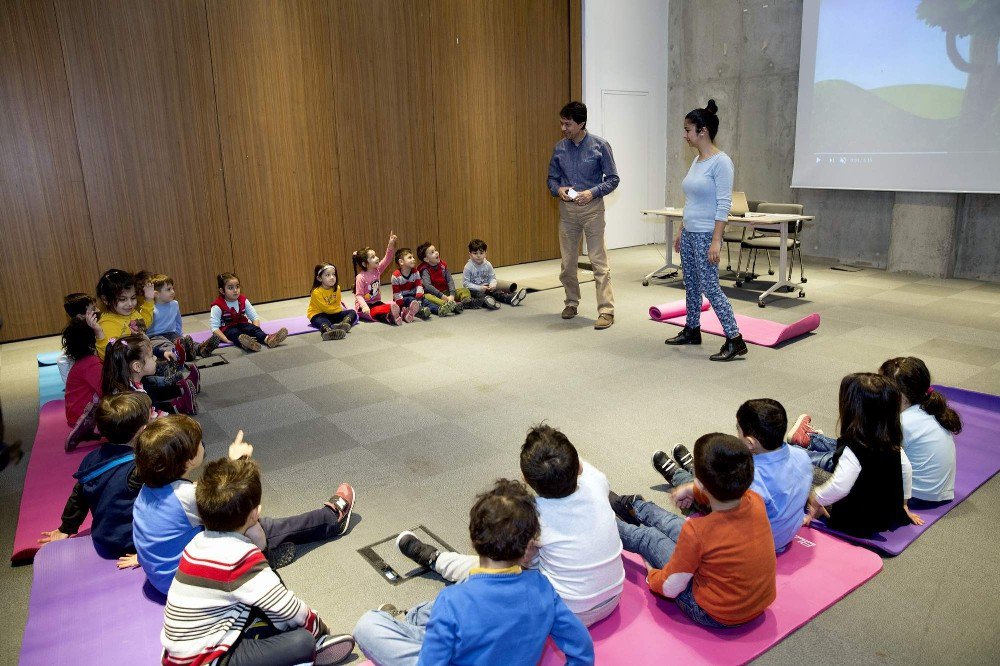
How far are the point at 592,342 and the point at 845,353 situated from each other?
174 centimetres

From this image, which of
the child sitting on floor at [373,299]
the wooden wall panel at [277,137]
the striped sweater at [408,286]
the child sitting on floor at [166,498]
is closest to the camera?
the child sitting on floor at [166,498]

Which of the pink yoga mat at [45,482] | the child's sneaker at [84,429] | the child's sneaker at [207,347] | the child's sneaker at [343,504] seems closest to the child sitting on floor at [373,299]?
the child's sneaker at [207,347]

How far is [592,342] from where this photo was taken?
17.0 ft

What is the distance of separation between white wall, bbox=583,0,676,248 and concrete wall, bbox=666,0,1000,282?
210 mm

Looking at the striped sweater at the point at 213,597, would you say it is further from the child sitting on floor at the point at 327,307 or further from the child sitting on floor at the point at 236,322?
the child sitting on floor at the point at 327,307

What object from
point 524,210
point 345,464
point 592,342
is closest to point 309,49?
point 524,210

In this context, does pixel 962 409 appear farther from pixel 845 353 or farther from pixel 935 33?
pixel 935 33

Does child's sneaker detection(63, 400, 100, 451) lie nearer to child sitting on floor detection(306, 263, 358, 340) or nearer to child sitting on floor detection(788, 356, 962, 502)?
child sitting on floor detection(306, 263, 358, 340)

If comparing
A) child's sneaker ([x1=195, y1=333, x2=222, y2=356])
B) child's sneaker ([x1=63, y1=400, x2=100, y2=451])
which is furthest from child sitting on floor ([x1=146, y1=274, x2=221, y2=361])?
child's sneaker ([x1=63, y1=400, x2=100, y2=451])

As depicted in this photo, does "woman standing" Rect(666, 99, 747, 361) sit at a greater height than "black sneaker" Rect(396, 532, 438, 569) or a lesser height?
greater

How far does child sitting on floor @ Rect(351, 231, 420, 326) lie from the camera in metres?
5.98

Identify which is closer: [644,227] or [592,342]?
[592,342]

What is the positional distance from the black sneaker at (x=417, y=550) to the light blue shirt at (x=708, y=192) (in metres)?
2.99

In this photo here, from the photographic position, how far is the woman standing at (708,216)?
4359 mm
